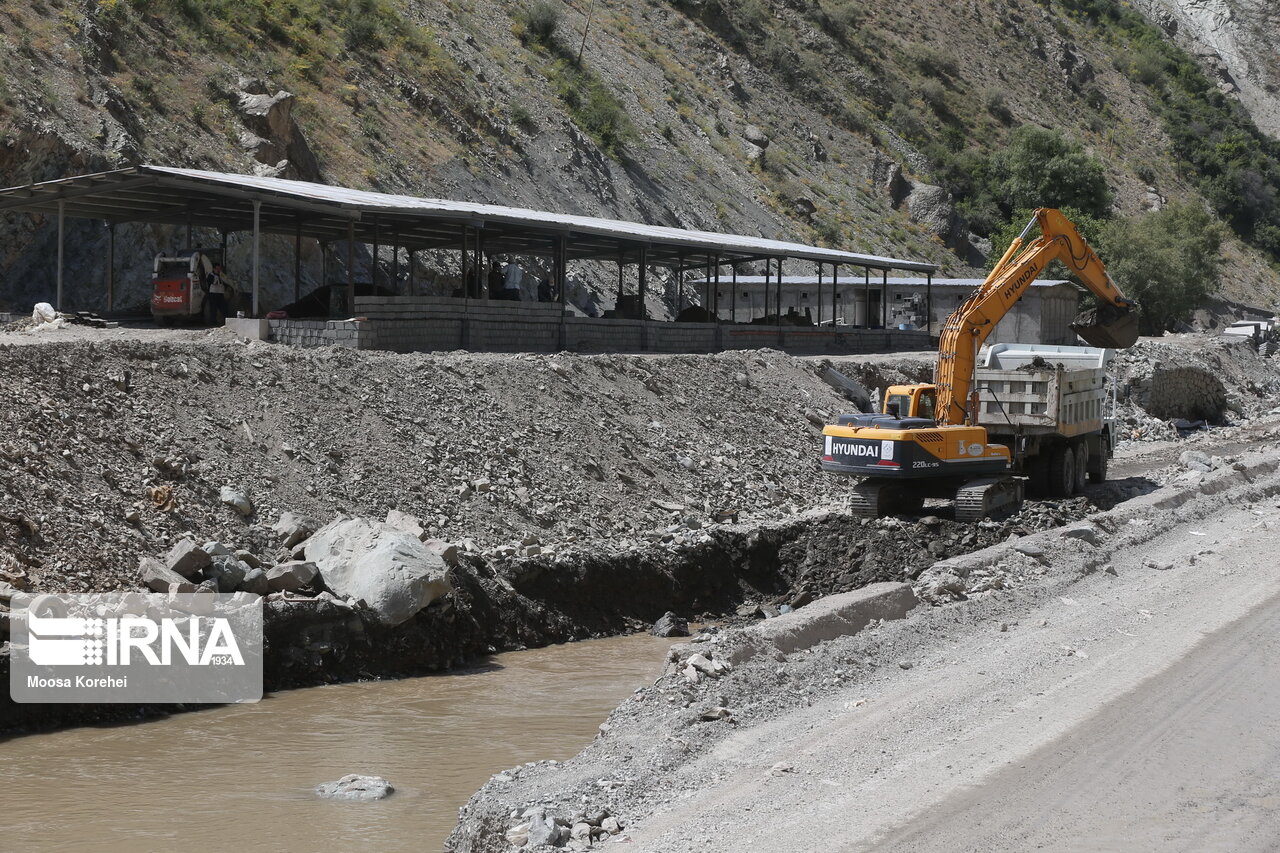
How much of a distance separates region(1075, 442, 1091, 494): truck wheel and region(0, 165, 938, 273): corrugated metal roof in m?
12.1

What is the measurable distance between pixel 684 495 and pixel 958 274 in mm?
50706

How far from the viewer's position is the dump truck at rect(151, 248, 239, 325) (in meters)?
25.3

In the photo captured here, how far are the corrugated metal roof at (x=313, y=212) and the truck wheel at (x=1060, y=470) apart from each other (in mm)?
11928

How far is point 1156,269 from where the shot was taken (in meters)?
62.0

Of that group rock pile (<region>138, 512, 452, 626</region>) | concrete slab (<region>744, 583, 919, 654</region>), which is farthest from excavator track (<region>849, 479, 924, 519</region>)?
rock pile (<region>138, 512, 452, 626</region>)

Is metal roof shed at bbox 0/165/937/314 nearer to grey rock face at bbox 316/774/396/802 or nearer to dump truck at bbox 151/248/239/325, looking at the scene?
dump truck at bbox 151/248/239/325

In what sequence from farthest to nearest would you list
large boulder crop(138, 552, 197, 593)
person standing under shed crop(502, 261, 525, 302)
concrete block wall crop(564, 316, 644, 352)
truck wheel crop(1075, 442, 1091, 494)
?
person standing under shed crop(502, 261, 525, 302), concrete block wall crop(564, 316, 644, 352), truck wheel crop(1075, 442, 1091, 494), large boulder crop(138, 552, 197, 593)

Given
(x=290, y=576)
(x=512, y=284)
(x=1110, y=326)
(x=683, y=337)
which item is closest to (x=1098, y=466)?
(x=1110, y=326)

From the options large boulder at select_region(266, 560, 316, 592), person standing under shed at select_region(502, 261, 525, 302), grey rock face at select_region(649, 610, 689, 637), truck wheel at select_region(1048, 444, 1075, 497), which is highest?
person standing under shed at select_region(502, 261, 525, 302)

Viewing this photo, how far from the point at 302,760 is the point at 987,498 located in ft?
36.9

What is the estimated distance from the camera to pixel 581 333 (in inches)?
1160

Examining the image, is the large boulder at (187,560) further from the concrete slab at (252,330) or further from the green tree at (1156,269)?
the green tree at (1156,269)

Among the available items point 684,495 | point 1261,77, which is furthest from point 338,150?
point 1261,77

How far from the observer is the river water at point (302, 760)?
8977mm
